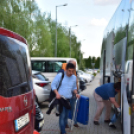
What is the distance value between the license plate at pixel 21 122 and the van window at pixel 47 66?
12.6 metres

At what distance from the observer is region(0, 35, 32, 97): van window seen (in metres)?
3.07

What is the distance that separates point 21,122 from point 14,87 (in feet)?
1.57

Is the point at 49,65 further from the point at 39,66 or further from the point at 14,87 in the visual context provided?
the point at 14,87

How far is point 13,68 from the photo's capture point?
3326 mm

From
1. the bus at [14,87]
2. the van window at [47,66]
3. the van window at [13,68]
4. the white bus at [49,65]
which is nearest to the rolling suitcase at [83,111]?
the bus at [14,87]

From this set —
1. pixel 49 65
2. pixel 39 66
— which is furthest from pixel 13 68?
pixel 39 66

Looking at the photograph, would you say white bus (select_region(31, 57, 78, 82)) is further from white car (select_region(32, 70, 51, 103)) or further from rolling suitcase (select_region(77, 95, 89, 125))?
rolling suitcase (select_region(77, 95, 89, 125))

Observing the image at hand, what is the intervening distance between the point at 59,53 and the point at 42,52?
31.8 ft

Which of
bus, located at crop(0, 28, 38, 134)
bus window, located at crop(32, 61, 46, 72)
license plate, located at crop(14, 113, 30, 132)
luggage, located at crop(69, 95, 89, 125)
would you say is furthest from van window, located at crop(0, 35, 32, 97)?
bus window, located at crop(32, 61, 46, 72)

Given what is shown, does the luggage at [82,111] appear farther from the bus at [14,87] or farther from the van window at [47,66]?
the van window at [47,66]

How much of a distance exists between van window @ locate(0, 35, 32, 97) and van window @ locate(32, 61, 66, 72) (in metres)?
12.5

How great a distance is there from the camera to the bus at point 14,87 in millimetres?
3039

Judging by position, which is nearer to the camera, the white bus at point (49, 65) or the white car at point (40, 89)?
the white car at point (40, 89)

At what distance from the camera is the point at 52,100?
5.96 metres
